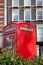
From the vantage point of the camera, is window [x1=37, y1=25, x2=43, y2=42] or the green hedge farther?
window [x1=37, y1=25, x2=43, y2=42]

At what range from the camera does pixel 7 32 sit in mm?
11211

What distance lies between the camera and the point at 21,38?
1064cm

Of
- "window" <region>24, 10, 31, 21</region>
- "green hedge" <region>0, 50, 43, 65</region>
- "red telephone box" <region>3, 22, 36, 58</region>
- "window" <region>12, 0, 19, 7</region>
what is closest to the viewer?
"green hedge" <region>0, 50, 43, 65</region>

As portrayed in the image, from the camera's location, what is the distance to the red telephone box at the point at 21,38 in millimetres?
10359

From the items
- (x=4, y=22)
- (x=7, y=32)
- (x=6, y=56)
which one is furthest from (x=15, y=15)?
(x=6, y=56)

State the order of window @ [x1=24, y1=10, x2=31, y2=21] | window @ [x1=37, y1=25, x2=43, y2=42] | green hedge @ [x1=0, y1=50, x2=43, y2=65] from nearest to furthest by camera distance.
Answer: green hedge @ [x1=0, y1=50, x2=43, y2=65]
window @ [x1=37, y1=25, x2=43, y2=42]
window @ [x1=24, y1=10, x2=31, y2=21]

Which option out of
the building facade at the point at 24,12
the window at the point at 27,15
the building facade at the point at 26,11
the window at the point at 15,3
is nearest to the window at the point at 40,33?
the building facade at the point at 24,12

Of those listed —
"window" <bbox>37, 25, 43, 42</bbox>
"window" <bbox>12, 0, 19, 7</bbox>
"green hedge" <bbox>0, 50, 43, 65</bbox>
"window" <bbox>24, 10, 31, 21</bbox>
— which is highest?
"window" <bbox>12, 0, 19, 7</bbox>

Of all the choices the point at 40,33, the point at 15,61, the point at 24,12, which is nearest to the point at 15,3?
the point at 24,12

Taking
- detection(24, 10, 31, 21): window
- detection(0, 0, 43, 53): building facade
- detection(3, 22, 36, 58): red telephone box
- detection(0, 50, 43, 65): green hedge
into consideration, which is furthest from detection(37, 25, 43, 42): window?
detection(0, 50, 43, 65): green hedge

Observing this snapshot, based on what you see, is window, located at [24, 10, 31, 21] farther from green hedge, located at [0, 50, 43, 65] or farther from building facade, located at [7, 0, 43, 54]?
green hedge, located at [0, 50, 43, 65]

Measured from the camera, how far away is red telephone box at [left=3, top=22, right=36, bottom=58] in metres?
10.4

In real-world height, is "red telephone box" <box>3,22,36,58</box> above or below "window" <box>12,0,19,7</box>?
below

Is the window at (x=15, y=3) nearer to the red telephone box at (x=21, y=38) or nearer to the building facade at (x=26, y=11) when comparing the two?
the building facade at (x=26, y=11)
